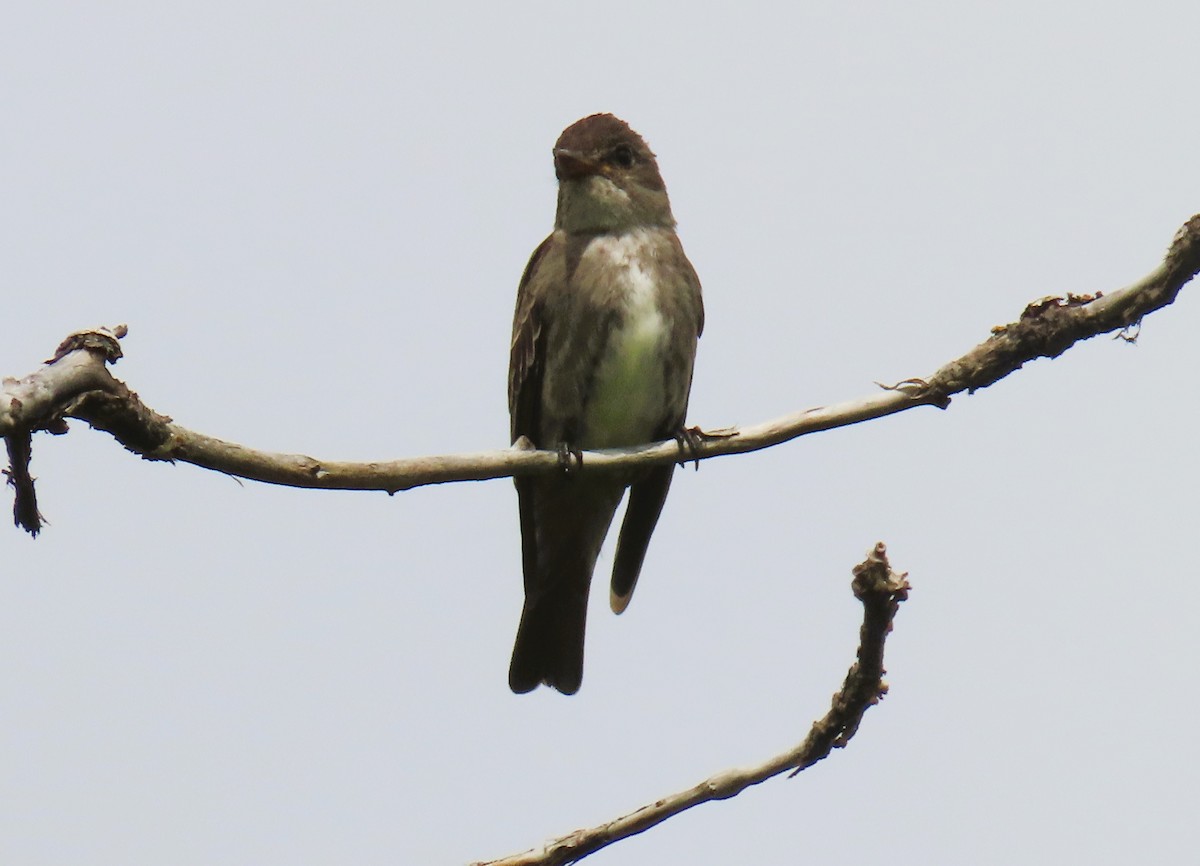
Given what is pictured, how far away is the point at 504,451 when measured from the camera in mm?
5277

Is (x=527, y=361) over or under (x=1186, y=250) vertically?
over

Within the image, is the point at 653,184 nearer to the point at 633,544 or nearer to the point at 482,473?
the point at 633,544

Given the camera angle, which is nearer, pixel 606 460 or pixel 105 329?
pixel 105 329

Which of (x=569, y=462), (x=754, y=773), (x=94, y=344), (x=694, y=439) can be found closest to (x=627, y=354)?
(x=694, y=439)

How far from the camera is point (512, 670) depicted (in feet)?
25.9

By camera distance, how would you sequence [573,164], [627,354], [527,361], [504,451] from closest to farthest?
[504,451]
[627,354]
[527,361]
[573,164]

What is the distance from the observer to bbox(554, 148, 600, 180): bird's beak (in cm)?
753

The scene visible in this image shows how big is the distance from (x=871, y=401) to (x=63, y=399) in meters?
2.71

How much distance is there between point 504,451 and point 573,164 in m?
2.64

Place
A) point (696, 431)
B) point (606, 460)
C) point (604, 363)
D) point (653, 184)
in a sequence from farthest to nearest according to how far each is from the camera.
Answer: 1. point (653, 184)
2. point (604, 363)
3. point (696, 431)
4. point (606, 460)

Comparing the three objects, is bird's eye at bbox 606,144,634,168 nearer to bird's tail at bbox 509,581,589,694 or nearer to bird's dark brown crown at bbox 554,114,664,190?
bird's dark brown crown at bbox 554,114,664,190

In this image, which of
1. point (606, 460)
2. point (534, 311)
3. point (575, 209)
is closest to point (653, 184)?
point (575, 209)

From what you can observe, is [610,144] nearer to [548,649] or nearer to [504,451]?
[548,649]

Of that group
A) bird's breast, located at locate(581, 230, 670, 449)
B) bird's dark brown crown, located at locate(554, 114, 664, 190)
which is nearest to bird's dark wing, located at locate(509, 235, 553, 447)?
bird's breast, located at locate(581, 230, 670, 449)
